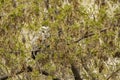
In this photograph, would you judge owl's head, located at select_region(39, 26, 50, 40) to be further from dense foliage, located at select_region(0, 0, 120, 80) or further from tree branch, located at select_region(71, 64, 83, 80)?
tree branch, located at select_region(71, 64, 83, 80)

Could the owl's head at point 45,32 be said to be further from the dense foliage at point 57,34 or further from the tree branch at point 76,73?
the tree branch at point 76,73

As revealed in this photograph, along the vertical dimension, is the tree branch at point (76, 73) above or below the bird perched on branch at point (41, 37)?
below

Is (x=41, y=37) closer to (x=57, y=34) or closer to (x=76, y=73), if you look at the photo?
(x=57, y=34)

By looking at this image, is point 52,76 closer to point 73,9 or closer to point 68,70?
point 68,70

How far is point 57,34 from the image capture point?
7465 millimetres

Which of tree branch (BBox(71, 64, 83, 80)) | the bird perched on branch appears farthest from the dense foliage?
tree branch (BBox(71, 64, 83, 80))

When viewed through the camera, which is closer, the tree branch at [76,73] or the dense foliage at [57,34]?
the dense foliage at [57,34]

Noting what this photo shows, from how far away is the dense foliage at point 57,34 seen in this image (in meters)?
7.42

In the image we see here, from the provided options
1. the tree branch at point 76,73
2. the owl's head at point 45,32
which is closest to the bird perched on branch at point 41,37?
the owl's head at point 45,32

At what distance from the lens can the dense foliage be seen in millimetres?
7418

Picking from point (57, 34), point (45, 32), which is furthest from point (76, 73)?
point (45, 32)

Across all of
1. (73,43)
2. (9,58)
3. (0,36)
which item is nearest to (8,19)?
(0,36)

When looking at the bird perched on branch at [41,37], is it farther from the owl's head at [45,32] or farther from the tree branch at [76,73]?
the tree branch at [76,73]

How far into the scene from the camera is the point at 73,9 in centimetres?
729
